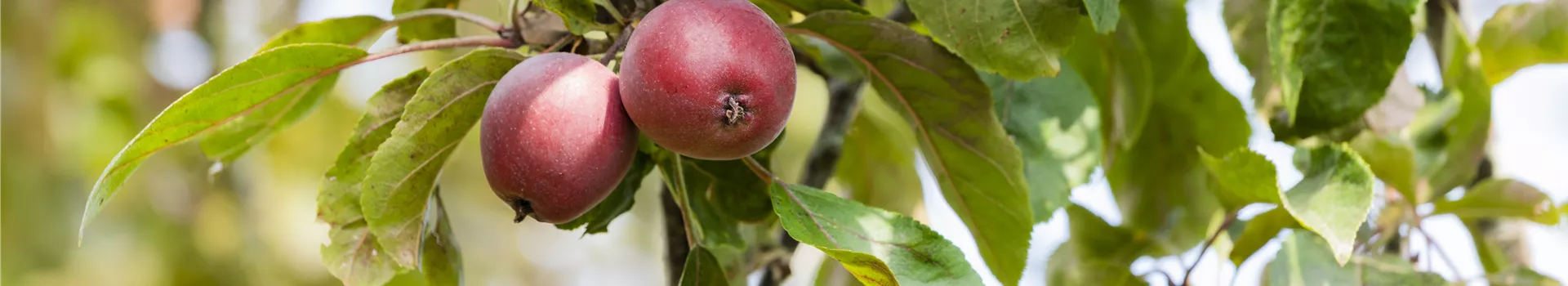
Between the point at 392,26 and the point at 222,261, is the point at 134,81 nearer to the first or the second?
the point at 222,261

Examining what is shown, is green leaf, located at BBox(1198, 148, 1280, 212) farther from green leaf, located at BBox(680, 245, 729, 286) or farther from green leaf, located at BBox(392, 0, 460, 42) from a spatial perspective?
green leaf, located at BBox(392, 0, 460, 42)

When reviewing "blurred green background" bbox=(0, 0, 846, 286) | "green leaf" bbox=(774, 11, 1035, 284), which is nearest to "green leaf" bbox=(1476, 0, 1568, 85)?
"green leaf" bbox=(774, 11, 1035, 284)

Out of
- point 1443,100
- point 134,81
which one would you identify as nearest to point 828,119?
point 1443,100

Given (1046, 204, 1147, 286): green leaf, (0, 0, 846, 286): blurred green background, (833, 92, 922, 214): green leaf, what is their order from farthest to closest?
1. (0, 0, 846, 286): blurred green background
2. (833, 92, 922, 214): green leaf
3. (1046, 204, 1147, 286): green leaf

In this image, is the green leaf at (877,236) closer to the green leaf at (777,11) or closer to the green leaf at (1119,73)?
the green leaf at (777,11)

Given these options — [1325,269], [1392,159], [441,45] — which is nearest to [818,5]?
[441,45]

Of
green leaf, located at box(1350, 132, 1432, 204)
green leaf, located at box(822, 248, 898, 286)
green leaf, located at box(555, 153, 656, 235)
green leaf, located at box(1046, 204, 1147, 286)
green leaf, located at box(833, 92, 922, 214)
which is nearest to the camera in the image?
green leaf, located at box(822, 248, 898, 286)
